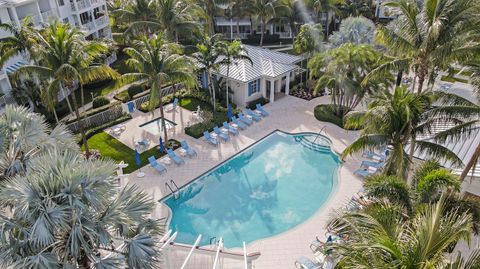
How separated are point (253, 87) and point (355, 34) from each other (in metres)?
9.05

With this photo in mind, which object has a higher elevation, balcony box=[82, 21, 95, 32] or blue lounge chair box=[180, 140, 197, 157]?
balcony box=[82, 21, 95, 32]

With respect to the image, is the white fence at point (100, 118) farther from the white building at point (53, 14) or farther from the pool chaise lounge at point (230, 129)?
the pool chaise lounge at point (230, 129)

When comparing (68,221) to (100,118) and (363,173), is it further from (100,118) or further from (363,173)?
(100,118)

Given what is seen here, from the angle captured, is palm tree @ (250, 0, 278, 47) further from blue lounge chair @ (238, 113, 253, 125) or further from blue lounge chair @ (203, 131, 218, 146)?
blue lounge chair @ (203, 131, 218, 146)

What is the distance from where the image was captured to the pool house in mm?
27891

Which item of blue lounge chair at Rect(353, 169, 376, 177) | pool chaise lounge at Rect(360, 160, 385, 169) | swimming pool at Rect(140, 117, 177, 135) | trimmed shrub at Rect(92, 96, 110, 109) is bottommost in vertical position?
blue lounge chair at Rect(353, 169, 376, 177)

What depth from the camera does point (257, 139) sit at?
79.5 feet

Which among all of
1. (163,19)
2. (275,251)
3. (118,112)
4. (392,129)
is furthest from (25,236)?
(163,19)

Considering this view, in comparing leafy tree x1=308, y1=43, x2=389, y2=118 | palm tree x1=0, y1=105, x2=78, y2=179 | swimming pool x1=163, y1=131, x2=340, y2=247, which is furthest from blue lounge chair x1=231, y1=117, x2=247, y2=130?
palm tree x1=0, y1=105, x2=78, y2=179

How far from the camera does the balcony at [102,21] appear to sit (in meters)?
36.5

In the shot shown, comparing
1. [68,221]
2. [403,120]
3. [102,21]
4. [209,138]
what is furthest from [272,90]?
[68,221]

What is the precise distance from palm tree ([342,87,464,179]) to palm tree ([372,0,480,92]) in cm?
302

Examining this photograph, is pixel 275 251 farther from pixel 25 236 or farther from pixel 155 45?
pixel 155 45

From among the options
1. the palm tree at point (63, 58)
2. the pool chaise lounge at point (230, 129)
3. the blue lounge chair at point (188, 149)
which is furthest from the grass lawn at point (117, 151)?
the palm tree at point (63, 58)
